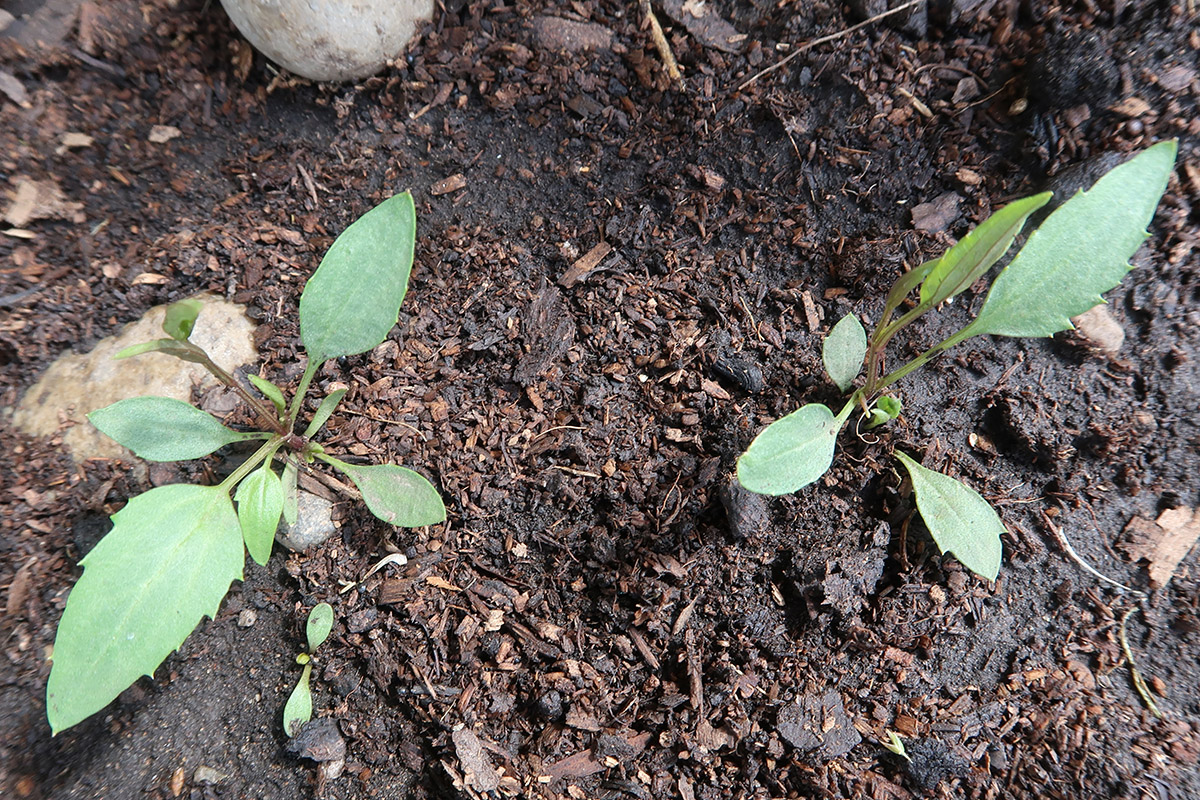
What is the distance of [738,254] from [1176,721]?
3.82 ft

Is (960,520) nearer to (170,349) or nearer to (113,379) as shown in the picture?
(170,349)

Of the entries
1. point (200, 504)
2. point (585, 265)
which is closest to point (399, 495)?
point (200, 504)

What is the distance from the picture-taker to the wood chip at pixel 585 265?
1.47m

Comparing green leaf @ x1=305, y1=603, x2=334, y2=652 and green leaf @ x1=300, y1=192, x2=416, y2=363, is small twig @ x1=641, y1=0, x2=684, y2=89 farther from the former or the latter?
green leaf @ x1=305, y1=603, x2=334, y2=652

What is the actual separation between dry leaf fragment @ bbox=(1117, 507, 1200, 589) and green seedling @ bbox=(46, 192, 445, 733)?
128cm

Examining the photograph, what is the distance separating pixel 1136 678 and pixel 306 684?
59.8 inches

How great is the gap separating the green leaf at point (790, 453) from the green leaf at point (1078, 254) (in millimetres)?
338

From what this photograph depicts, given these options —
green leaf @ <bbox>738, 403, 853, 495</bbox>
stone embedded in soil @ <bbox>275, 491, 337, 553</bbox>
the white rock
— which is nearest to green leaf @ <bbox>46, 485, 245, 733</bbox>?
stone embedded in soil @ <bbox>275, 491, 337, 553</bbox>

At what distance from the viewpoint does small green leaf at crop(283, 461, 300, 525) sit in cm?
128

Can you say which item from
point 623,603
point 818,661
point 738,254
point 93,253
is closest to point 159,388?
point 93,253

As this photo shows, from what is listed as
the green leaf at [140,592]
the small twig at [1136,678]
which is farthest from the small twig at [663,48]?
the small twig at [1136,678]

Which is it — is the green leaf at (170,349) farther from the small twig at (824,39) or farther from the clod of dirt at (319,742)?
the small twig at (824,39)

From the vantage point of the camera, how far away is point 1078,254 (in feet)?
3.77

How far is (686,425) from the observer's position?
137 centimetres
